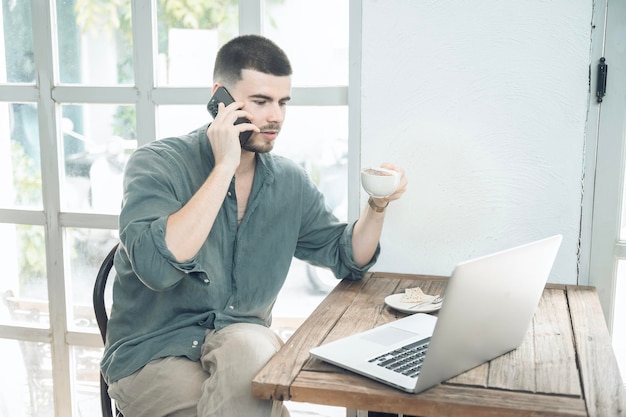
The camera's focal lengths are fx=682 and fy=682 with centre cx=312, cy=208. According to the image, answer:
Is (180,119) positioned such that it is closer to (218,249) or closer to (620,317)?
(218,249)

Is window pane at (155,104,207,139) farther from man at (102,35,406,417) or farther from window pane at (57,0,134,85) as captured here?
man at (102,35,406,417)

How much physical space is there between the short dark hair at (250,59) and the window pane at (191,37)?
0.37 m

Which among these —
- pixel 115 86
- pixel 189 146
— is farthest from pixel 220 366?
pixel 115 86

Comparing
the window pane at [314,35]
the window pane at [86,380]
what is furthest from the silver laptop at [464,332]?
the window pane at [86,380]

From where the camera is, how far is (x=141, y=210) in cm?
145

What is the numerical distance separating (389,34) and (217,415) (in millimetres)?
1134

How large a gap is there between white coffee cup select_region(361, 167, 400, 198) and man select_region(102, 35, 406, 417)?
73 mm

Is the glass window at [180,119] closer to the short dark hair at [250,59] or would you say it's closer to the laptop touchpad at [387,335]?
the short dark hair at [250,59]

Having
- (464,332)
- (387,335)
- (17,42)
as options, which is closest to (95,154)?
(17,42)

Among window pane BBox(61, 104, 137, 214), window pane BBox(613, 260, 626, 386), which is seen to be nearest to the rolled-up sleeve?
window pane BBox(61, 104, 137, 214)

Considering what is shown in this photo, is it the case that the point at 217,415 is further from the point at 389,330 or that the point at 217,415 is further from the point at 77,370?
the point at 77,370

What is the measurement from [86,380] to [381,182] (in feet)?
4.58

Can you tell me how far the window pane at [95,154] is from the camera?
2225mm

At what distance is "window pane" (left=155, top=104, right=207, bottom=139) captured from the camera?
84.6 inches
